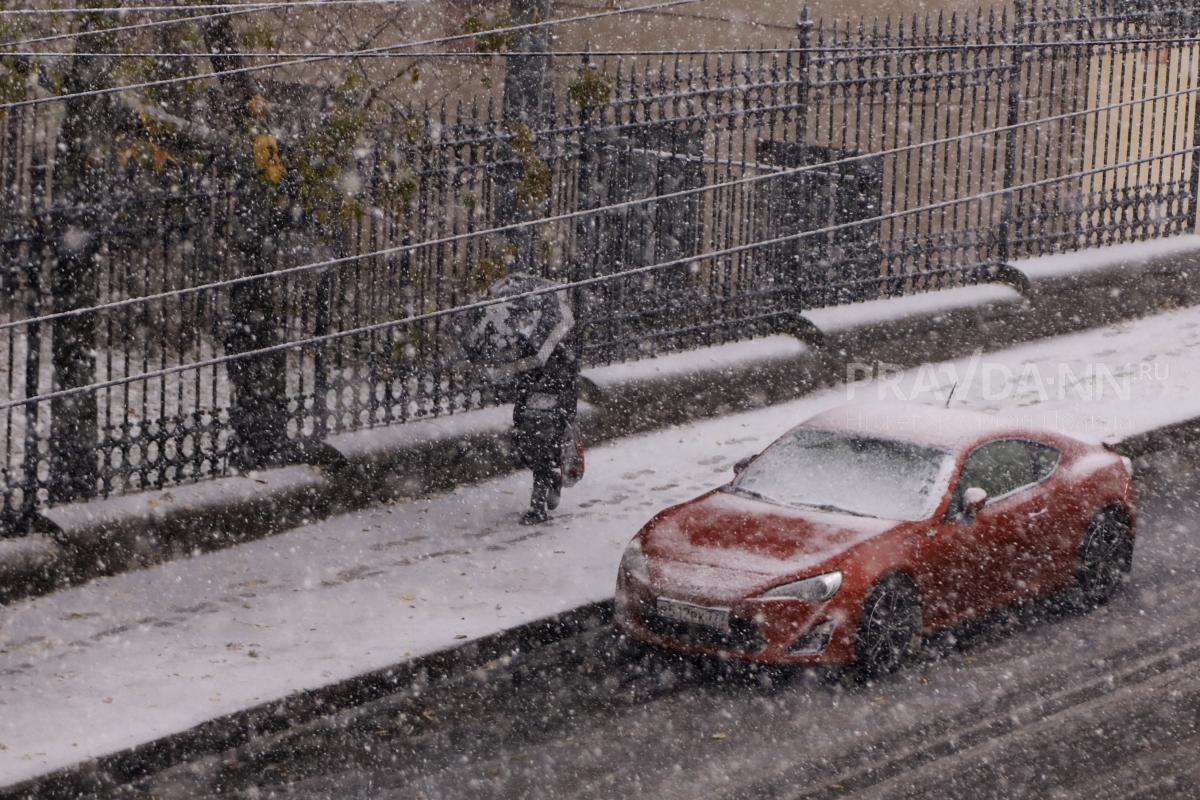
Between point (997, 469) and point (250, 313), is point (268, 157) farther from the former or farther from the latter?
point (997, 469)

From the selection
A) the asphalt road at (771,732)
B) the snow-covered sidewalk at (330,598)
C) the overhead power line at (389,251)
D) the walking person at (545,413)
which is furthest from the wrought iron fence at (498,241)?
the asphalt road at (771,732)

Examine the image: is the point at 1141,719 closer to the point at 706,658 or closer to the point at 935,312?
the point at 706,658

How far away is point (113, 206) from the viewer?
37.0 feet

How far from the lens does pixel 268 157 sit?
11219 mm

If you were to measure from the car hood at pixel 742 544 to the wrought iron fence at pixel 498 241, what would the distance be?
1.51 metres

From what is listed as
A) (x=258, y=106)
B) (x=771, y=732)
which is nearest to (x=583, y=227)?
(x=258, y=106)

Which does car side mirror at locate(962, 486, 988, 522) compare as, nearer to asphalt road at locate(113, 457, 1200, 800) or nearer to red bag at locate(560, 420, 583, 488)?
asphalt road at locate(113, 457, 1200, 800)

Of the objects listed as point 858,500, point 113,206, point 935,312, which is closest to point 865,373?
point 935,312

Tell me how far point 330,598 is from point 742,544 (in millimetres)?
2546

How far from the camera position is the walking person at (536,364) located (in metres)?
12.2

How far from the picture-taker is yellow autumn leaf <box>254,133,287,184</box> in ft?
36.6

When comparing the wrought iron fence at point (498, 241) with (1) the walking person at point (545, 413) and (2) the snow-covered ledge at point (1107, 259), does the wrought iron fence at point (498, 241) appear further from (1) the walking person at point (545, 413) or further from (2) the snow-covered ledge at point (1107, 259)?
(1) the walking person at point (545, 413)

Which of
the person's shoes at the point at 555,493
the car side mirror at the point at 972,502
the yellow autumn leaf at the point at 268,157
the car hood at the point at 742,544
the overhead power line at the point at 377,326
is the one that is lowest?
the person's shoes at the point at 555,493

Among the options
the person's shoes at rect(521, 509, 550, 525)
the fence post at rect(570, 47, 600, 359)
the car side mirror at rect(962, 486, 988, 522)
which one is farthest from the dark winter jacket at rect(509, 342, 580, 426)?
the car side mirror at rect(962, 486, 988, 522)
